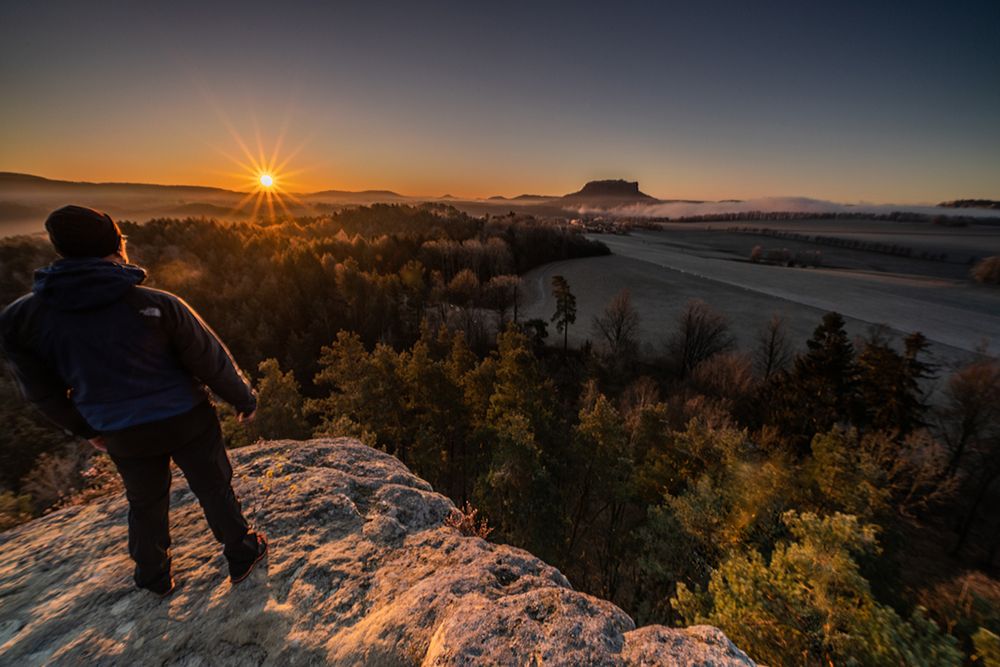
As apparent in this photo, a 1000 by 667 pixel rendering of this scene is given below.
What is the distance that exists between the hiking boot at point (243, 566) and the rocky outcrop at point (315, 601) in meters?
0.09

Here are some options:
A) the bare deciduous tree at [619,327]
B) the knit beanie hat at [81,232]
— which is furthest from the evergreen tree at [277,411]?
the bare deciduous tree at [619,327]

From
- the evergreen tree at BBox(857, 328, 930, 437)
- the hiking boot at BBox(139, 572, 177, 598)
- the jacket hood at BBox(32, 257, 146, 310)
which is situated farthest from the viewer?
the evergreen tree at BBox(857, 328, 930, 437)

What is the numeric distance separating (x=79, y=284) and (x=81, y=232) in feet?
1.53

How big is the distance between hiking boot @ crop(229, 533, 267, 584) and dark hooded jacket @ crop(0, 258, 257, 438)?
67.9 inches

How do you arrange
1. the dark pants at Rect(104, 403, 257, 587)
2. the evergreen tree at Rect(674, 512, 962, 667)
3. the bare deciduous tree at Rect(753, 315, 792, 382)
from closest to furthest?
the dark pants at Rect(104, 403, 257, 587) → the evergreen tree at Rect(674, 512, 962, 667) → the bare deciduous tree at Rect(753, 315, 792, 382)

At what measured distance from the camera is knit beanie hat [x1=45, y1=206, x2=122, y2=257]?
2730mm

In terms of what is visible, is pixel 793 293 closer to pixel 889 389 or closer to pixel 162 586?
pixel 889 389

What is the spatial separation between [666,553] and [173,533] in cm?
1596

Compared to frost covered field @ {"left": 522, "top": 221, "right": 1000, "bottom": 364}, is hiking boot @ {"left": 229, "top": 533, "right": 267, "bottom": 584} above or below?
above

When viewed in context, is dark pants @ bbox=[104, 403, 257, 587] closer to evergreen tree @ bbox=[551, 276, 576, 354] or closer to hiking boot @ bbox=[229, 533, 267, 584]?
hiking boot @ bbox=[229, 533, 267, 584]

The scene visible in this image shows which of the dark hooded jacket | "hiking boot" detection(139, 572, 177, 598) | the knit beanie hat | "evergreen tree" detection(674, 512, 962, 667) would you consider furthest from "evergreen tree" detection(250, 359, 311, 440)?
"evergreen tree" detection(674, 512, 962, 667)

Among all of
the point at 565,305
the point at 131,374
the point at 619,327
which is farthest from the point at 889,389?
the point at 131,374

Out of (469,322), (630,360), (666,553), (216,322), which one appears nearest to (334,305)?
(216,322)

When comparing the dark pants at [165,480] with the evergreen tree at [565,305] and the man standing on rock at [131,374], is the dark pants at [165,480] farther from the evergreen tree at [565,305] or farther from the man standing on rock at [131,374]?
the evergreen tree at [565,305]
